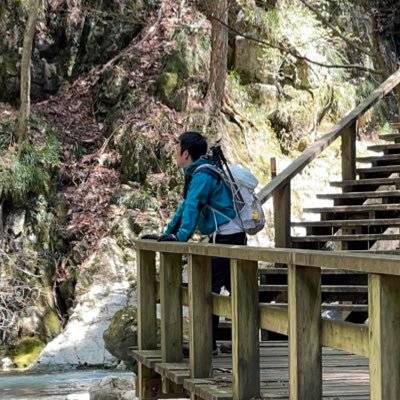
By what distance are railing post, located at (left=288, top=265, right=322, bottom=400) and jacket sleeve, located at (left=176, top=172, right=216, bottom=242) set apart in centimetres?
207

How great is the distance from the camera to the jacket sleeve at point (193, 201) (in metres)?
6.59

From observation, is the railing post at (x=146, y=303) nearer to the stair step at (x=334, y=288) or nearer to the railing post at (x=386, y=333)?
the stair step at (x=334, y=288)

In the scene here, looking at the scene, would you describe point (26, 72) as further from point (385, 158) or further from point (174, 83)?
point (385, 158)

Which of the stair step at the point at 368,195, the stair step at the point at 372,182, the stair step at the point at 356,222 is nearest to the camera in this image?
the stair step at the point at 356,222

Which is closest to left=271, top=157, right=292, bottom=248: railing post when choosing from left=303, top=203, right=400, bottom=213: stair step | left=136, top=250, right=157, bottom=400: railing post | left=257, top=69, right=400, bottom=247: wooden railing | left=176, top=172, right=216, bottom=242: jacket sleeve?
left=257, top=69, right=400, bottom=247: wooden railing

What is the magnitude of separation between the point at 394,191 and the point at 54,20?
43.8 ft

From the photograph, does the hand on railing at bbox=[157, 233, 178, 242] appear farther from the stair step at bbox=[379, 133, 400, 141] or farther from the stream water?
the stream water

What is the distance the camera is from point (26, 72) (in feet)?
63.6

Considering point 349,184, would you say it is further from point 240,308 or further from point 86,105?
point 86,105

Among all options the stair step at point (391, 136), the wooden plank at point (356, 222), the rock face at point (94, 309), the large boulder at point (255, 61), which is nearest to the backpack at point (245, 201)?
the wooden plank at point (356, 222)

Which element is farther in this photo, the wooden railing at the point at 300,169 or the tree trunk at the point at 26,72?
the tree trunk at the point at 26,72

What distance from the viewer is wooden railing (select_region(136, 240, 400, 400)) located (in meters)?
3.78

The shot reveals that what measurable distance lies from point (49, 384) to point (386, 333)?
11.6m

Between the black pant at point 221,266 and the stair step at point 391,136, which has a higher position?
the stair step at point 391,136
